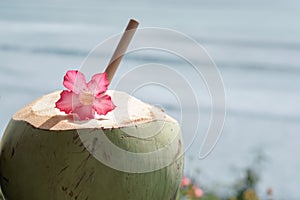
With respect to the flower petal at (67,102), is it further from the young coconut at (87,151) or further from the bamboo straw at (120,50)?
the bamboo straw at (120,50)

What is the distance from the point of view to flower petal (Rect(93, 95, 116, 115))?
121cm

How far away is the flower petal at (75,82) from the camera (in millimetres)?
1216

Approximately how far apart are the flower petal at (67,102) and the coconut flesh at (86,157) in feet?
0.05

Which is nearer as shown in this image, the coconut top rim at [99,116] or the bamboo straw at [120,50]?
the coconut top rim at [99,116]

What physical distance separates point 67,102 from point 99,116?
6cm

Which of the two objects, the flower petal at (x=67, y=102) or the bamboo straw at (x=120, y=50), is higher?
the bamboo straw at (x=120, y=50)

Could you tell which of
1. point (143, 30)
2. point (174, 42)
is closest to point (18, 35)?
point (174, 42)

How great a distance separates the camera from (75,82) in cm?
122

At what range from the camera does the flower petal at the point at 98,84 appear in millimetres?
1219

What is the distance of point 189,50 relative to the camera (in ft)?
11.9

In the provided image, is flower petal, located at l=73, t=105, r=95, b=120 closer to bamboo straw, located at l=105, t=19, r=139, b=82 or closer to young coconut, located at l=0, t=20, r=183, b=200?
young coconut, located at l=0, t=20, r=183, b=200

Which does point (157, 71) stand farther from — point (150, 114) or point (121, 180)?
point (121, 180)

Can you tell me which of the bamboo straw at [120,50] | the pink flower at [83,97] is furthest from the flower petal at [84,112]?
the bamboo straw at [120,50]

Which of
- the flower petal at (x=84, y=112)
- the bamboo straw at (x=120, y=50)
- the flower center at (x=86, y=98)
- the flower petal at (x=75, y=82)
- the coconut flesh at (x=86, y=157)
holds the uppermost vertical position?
the bamboo straw at (x=120, y=50)
